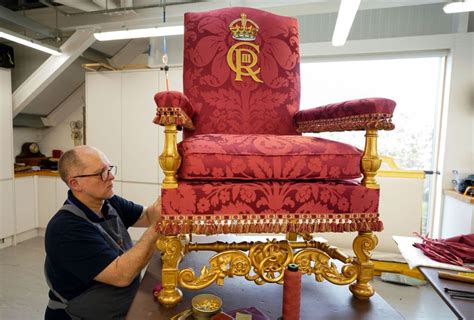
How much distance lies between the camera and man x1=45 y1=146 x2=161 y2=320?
3.51 feet

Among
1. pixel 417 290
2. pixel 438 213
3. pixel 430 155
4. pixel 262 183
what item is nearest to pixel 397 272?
pixel 417 290

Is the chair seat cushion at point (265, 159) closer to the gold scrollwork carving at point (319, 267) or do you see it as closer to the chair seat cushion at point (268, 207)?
the chair seat cushion at point (268, 207)

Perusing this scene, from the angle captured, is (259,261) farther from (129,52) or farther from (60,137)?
(60,137)

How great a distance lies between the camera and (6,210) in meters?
3.17

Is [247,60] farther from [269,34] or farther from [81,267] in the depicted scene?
[81,267]

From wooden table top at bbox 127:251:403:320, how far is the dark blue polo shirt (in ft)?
0.63

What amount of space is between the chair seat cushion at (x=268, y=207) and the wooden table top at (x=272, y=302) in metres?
0.26

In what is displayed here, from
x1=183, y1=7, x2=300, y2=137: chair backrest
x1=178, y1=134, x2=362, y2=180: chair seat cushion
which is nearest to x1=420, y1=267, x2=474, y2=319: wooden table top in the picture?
x1=178, y1=134, x2=362, y2=180: chair seat cushion

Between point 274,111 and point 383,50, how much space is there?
7.27ft

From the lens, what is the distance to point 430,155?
10.1ft

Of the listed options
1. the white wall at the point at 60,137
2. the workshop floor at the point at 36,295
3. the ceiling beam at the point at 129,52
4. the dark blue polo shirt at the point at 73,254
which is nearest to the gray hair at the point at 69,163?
the dark blue polo shirt at the point at 73,254

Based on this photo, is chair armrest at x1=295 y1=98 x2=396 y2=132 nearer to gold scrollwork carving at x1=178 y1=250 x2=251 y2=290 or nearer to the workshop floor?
gold scrollwork carving at x1=178 y1=250 x2=251 y2=290

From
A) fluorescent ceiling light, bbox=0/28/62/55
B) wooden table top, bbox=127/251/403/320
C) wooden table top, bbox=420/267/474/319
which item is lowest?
wooden table top, bbox=127/251/403/320

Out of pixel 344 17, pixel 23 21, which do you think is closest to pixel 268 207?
pixel 344 17
